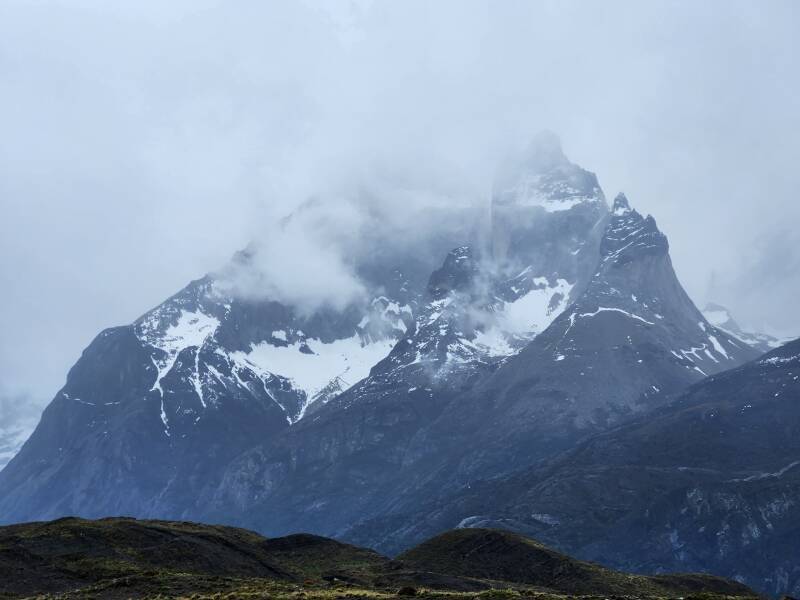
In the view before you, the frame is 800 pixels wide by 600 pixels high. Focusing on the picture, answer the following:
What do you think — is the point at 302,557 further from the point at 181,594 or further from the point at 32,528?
the point at 181,594

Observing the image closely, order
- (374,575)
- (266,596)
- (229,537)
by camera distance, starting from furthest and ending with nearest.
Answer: (229,537) < (374,575) < (266,596)

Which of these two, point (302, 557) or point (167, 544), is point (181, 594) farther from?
point (302, 557)

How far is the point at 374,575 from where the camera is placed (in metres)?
150

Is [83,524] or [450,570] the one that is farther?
[450,570]

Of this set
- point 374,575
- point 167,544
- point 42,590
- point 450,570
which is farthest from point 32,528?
point 450,570

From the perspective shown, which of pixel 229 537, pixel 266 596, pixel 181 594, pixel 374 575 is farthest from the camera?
pixel 229 537

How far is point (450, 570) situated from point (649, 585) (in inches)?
1424

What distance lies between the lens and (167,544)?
15325cm

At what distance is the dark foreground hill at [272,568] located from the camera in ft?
387

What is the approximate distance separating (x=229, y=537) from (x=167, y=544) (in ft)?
70.7

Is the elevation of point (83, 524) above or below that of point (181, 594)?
above

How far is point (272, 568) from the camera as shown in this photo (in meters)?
156

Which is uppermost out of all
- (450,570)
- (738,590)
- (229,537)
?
(229,537)

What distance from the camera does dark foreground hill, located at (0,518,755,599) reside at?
11781 cm
